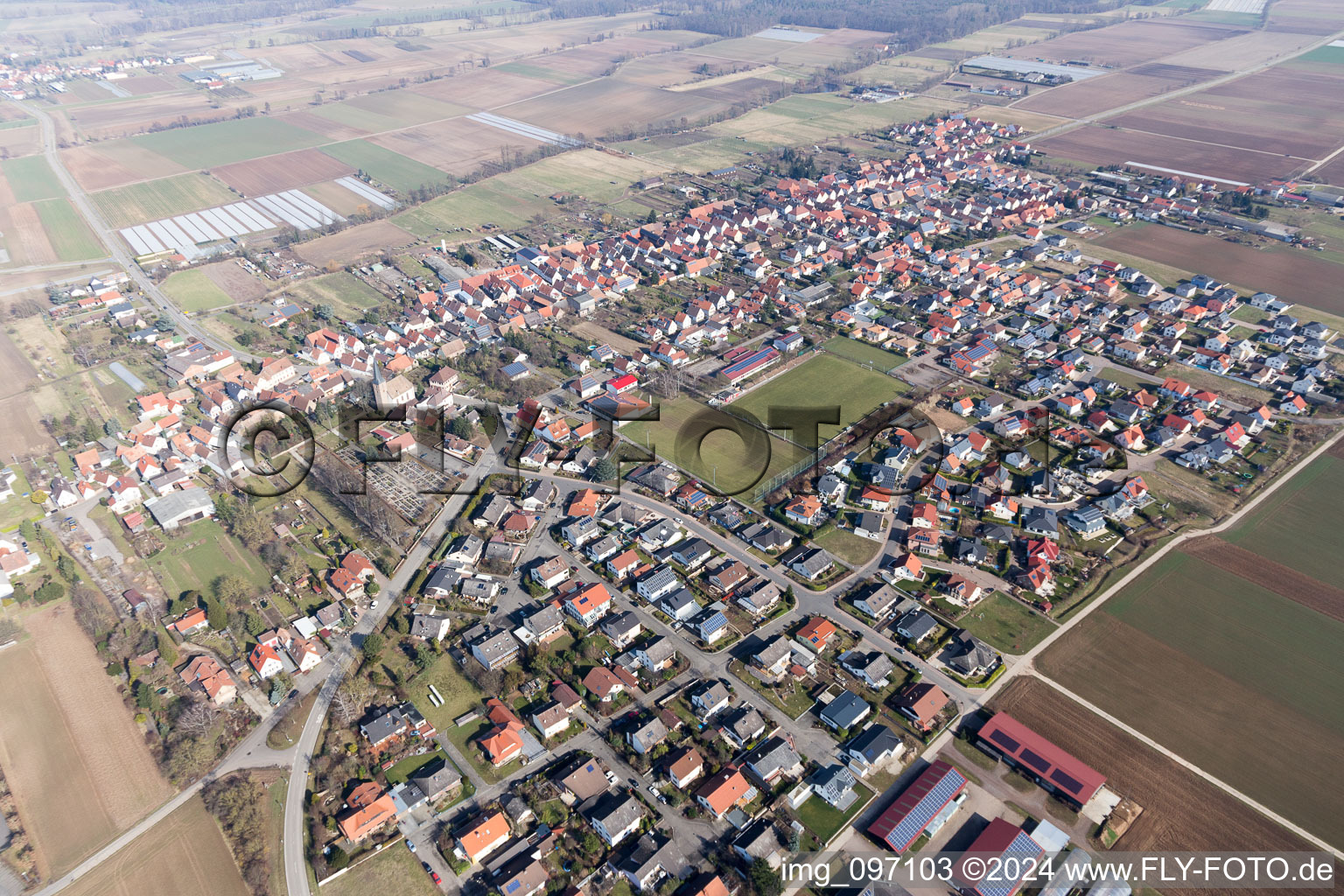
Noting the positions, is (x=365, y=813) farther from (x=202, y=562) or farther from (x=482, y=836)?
(x=202, y=562)

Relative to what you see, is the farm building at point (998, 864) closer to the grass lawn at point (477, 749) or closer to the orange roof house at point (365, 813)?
the grass lawn at point (477, 749)

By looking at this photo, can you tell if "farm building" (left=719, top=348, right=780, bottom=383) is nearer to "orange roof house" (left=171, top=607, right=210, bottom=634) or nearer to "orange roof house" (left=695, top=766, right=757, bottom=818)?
"orange roof house" (left=695, top=766, right=757, bottom=818)

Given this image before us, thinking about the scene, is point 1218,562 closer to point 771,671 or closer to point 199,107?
point 771,671

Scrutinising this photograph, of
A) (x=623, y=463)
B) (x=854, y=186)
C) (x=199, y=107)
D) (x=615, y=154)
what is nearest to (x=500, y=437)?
(x=623, y=463)

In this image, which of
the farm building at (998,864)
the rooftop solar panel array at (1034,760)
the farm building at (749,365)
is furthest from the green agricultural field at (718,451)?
the farm building at (998,864)

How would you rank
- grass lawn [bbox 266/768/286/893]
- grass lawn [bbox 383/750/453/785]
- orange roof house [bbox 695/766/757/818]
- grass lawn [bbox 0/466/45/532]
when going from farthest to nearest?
grass lawn [bbox 0/466/45/532] → grass lawn [bbox 383/750/453/785] → orange roof house [bbox 695/766/757/818] → grass lawn [bbox 266/768/286/893]

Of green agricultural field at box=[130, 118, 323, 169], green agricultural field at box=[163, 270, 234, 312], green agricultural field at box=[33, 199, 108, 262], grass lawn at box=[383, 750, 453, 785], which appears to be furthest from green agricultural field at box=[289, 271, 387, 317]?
green agricultural field at box=[130, 118, 323, 169]
